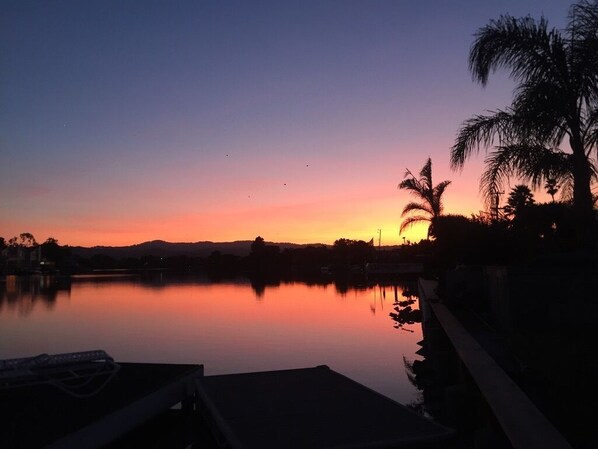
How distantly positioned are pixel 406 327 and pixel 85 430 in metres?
22.4

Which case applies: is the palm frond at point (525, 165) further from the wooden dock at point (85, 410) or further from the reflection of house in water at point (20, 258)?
the reflection of house in water at point (20, 258)

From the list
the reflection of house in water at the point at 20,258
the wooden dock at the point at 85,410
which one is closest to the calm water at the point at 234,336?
the wooden dock at the point at 85,410

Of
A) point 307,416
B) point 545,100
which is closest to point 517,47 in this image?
point 545,100

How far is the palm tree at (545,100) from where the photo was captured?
11406 mm

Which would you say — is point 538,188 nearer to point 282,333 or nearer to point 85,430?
point 85,430

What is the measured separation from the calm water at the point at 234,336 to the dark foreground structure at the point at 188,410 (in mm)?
5226

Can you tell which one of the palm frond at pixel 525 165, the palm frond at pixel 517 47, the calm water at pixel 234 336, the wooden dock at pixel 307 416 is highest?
the palm frond at pixel 517 47

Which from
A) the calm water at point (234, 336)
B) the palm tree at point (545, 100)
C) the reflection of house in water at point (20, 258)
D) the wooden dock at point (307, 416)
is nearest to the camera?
the wooden dock at point (307, 416)

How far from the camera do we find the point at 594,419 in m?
5.77

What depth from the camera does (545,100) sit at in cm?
1127

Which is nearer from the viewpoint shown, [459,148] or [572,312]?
[572,312]

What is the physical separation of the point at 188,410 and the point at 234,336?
13306mm

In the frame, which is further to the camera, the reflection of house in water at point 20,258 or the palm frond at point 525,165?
the reflection of house in water at point 20,258

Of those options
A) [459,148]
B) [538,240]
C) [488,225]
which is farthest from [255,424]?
[488,225]
